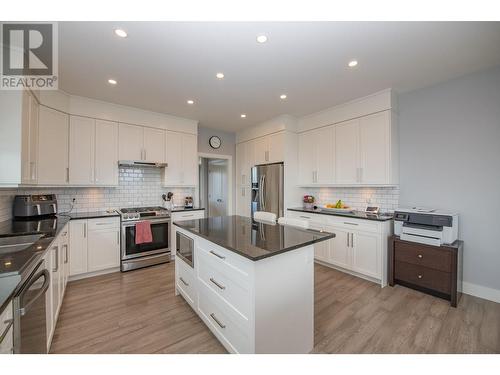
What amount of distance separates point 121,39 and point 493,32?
3281 millimetres

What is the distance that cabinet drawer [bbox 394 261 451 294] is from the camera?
238 cm

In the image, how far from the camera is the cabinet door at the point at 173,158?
400 cm

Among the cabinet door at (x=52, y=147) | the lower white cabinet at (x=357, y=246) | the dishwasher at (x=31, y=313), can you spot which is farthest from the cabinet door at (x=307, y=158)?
the cabinet door at (x=52, y=147)

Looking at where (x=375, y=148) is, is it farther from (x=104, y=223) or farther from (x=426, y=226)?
(x=104, y=223)

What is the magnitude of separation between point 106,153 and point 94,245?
A: 1440 mm

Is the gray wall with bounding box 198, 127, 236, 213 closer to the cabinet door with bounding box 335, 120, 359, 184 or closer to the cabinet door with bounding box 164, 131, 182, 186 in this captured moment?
the cabinet door with bounding box 164, 131, 182, 186

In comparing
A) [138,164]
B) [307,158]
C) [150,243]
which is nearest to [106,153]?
[138,164]

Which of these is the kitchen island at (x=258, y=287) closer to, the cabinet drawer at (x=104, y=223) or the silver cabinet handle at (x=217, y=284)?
the silver cabinet handle at (x=217, y=284)

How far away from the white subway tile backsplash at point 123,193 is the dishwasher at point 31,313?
226cm

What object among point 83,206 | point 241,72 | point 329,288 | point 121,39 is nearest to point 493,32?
point 241,72

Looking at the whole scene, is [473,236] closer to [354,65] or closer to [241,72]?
[354,65]

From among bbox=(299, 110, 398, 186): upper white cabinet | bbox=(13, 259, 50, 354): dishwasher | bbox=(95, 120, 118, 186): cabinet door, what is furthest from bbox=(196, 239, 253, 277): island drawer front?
bbox=(299, 110, 398, 186): upper white cabinet

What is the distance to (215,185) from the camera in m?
5.84
